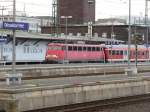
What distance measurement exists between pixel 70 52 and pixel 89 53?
4.45 meters

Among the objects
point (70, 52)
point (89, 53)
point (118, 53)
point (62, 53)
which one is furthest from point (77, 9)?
point (62, 53)

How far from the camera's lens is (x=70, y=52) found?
62.0m

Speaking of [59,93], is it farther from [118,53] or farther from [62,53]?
[118,53]

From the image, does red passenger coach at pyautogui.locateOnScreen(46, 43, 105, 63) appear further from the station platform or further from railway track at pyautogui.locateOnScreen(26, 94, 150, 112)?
railway track at pyautogui.locateOnScreen(26, 94, 150, 112)

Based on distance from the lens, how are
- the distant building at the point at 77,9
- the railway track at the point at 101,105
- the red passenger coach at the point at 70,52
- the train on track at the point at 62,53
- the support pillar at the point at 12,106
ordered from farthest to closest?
the distant building at the point at 77,9
the red passenger coach at the point at 70,52
the train on track at the point at 62,53
the railway track at the point at 101,105
the support pillar at the point at 12,106

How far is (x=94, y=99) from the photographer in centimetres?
2420

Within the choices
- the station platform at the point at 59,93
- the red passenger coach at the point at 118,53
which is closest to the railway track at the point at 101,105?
the station platform at the point at 59,93

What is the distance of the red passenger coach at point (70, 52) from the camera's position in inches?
2410

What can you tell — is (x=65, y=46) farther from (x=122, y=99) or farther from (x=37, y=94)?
(x=37, y=94)

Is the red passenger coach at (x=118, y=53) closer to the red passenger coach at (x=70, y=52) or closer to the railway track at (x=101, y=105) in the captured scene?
the red passenger coach at (x=70, y=52)

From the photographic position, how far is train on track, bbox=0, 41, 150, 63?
190 ft

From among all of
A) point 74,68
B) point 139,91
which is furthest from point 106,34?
point 139,91

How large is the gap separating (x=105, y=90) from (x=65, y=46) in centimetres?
3582

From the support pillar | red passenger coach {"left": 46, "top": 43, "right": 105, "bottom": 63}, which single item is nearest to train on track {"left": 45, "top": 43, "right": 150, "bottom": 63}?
red passenger coach {"left": 46, "top": 43, "right": 105, "bottom": 63}
